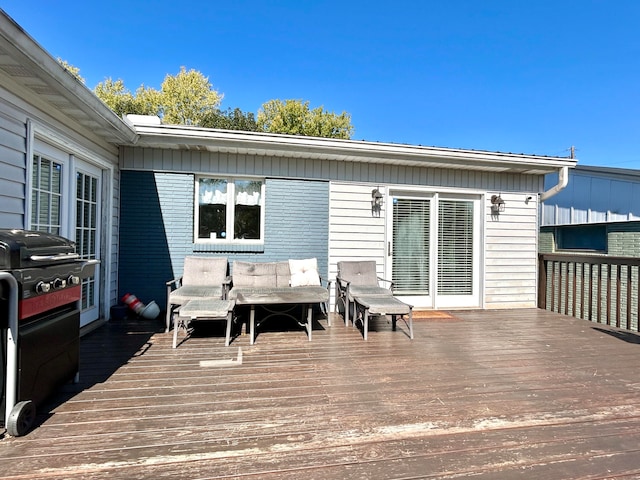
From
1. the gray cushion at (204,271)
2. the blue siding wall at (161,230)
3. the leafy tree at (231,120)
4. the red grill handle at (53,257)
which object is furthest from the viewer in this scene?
the leafy tree at (231,120)

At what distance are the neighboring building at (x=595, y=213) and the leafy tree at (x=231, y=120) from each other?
55.6 feet

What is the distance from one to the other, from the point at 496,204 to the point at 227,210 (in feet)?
15.0

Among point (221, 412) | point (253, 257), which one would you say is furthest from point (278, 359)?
point (253, 257)

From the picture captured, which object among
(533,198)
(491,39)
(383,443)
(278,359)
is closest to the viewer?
(383,443)

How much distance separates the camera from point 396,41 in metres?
11.0

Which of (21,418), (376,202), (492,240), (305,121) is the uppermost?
(305,121)

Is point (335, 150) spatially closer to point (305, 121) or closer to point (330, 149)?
point (330, 149)

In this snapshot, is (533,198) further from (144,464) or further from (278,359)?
(144,464)

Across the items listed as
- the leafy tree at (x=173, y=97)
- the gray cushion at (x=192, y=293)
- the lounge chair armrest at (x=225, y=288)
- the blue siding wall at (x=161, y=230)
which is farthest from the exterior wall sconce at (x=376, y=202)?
the leafy tree at (x=173, y=97)

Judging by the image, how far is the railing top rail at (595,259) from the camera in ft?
15.5

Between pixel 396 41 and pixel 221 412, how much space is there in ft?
38.9

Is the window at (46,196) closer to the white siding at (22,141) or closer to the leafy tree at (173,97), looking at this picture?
the white siding at (22,141)

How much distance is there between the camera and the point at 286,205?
5.49 m

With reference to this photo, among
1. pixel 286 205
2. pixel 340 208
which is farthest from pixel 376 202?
pixel 286 205
